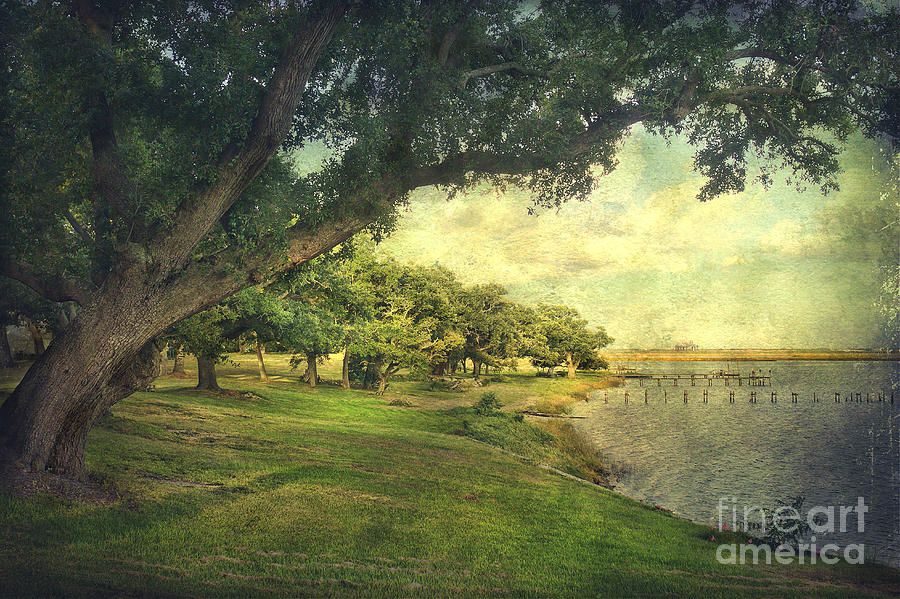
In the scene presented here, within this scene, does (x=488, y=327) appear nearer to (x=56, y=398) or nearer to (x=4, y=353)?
(x=4, y=353)

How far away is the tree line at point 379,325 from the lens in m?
16.8

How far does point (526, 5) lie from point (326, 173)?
4918 mm

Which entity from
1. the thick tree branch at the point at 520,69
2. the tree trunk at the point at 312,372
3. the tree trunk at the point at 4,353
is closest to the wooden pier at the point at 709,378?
the tree trunk at the point at 312,372

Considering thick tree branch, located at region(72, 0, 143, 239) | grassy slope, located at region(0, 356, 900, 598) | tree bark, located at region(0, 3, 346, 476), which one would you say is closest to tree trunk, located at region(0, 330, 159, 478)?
tree bark, located at region(0, 3, 346, 476)

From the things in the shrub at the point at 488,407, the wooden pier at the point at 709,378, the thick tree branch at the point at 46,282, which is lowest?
the wooden pier at the point at 709,378

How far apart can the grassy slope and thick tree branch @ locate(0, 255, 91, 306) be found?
2.49 m

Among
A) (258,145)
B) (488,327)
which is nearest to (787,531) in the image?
(258,145)

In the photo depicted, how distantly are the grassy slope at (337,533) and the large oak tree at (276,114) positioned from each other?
1769mm

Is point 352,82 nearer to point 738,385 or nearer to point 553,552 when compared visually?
point 553,552

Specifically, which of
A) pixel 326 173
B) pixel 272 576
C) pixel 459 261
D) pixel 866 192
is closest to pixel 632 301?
pixel 459 261

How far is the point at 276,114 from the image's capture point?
7.31 m

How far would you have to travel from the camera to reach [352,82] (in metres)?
9.20

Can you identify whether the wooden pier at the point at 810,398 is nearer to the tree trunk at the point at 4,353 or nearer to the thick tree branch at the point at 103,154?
the tree trunk at the point at 4,353

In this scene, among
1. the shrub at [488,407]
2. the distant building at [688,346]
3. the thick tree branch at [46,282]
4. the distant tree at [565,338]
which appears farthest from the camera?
the distant tree at [565,338]
